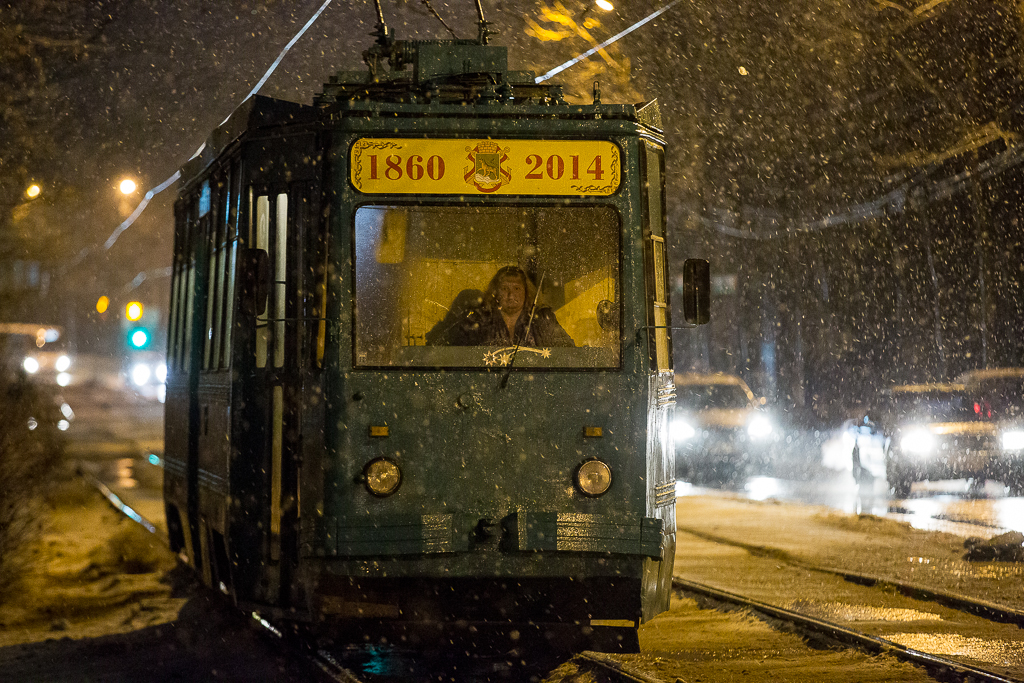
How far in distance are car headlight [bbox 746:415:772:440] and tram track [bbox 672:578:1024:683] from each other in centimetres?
1156

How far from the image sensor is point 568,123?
6.20 metres

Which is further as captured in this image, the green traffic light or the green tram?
the green traffic light

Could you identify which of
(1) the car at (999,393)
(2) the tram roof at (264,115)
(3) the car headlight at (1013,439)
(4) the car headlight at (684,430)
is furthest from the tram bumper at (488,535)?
(4) the car headlight at (684,430)

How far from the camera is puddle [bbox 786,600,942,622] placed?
26.8 feet

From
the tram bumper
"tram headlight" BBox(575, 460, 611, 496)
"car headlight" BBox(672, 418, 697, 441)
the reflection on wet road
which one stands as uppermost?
"car headlight" BBox(672, 418, 697, 441)

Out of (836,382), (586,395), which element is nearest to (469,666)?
(586,395)

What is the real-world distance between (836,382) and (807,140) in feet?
33.6

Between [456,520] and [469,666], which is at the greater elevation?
[456,520]

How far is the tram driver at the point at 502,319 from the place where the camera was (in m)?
6.14

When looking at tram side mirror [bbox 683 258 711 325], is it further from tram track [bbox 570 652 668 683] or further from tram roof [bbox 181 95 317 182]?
tram roof [bbox 181 95 317 182]

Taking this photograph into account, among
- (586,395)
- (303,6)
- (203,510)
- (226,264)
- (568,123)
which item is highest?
(303,6)

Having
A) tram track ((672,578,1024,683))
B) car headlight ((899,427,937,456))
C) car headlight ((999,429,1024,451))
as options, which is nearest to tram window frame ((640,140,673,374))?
Result: tram track ((672,578,1024,683))

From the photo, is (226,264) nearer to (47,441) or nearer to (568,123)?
(568,123)

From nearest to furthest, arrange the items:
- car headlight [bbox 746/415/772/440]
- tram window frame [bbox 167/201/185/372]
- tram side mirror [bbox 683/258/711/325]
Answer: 1. tram side mirror [bbox 683/258/711/325]
2. tram window frame [bbox 167/201/185/372]
3. car headlight [bbox 746/415/772/440]
